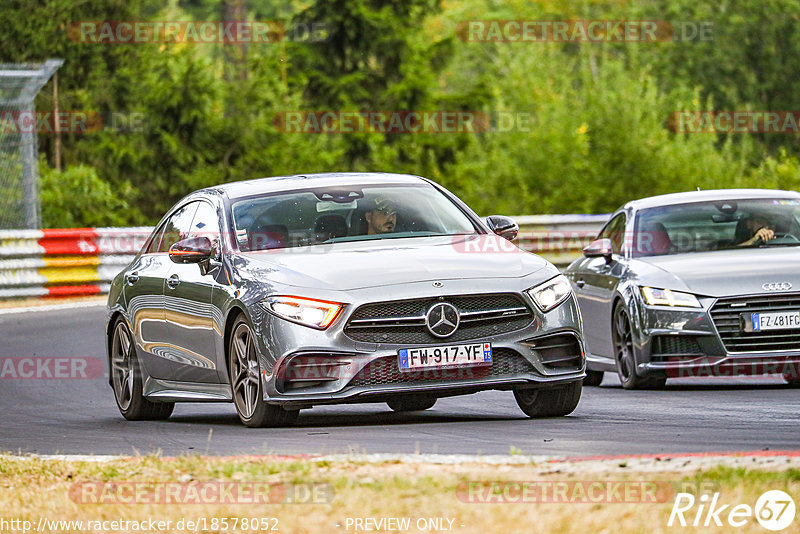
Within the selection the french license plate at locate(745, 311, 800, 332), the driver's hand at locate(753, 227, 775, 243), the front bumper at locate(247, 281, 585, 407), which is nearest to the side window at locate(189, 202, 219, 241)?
the front bumper at locate(247, 281, 585, 407)

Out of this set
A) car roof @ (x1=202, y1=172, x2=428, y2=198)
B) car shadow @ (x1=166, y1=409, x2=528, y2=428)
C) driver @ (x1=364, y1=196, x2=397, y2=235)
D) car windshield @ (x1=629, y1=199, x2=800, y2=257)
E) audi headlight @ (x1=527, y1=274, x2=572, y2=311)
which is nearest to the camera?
audi headlight @ (x1=527, y1=274, x2=572, y2=311)

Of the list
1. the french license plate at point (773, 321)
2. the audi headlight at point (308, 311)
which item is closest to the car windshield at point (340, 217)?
the audi headlight at point (308, 311)

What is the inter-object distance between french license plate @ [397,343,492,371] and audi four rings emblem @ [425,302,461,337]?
0.08 metres

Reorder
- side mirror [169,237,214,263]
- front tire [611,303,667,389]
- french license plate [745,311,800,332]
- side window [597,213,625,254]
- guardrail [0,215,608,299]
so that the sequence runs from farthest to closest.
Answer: guardrail [0,215,608,299] → side window [597,213,625,254] → front tire [611,303,667,389] → french license plate [745,311,800,332] → side mirror [169,237,214,263]

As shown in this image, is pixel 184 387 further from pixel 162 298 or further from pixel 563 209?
pixel 563 209

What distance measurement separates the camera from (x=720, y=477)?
659 cm

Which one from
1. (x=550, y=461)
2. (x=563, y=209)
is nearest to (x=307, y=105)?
(x=563, y=209)

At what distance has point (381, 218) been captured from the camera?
10.8 m

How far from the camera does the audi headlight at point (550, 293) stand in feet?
32.2

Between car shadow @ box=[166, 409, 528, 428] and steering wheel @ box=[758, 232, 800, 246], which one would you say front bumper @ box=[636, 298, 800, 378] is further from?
car shadow @ box=[166, 409, 528, 428]

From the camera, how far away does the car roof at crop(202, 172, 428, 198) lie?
441 inches

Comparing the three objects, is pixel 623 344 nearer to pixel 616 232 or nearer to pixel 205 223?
pixel 616 232

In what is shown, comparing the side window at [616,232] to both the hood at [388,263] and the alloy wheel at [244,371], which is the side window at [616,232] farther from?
the alloy wheel at [244,371]

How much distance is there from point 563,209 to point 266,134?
24.0 ft
